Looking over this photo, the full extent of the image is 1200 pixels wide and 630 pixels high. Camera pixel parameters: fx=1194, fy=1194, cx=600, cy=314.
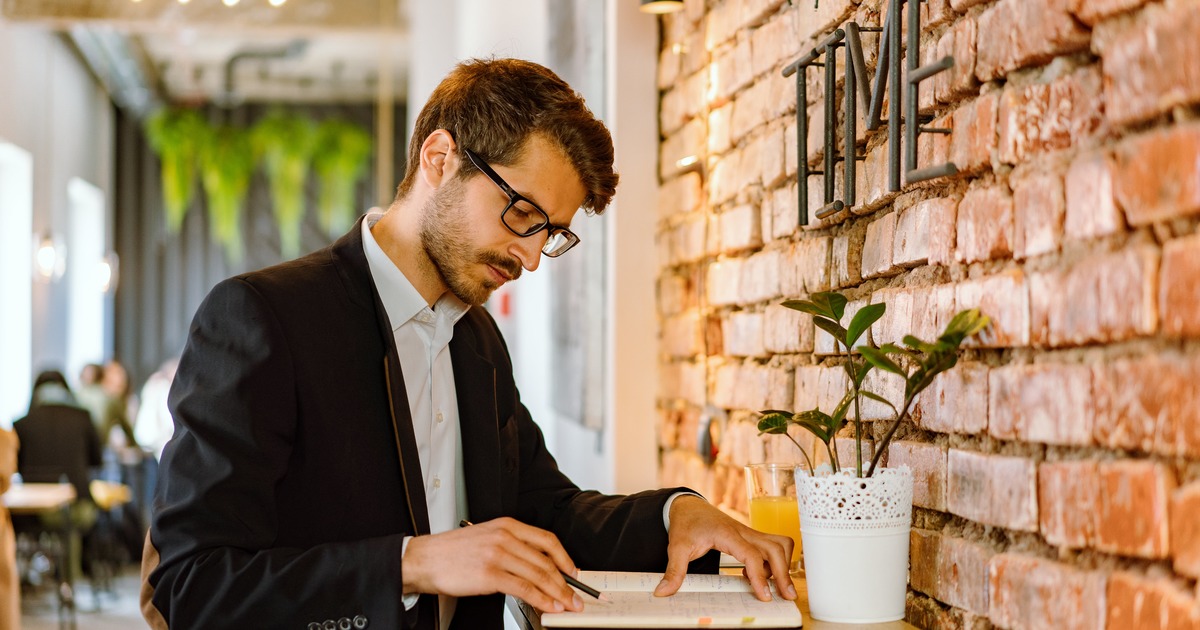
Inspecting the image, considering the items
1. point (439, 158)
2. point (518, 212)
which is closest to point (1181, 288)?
point (518, 212)

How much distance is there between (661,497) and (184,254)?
9.91 metres

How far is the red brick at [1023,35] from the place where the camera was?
105cm

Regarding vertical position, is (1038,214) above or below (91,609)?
above

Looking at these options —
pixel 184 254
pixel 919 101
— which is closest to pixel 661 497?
pixel 919 101

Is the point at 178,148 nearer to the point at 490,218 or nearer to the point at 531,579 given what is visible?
the point at 490,218

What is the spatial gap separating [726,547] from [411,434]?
0.43 meters

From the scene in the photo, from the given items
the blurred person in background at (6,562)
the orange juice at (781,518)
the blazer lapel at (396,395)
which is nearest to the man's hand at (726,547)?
the orange juice at (781,518)

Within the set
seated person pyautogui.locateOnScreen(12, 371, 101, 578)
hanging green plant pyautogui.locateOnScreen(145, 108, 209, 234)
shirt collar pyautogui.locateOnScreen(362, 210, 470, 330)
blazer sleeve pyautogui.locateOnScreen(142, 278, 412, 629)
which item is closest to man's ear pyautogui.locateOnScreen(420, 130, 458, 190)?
shirt collar pyautogui.locateOnScreen(362, 210, 470, 330)

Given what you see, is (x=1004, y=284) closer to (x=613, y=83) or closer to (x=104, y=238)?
(x=613, y=83)

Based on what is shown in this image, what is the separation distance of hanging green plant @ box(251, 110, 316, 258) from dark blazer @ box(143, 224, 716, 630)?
9264mm

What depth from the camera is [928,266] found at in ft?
4.56

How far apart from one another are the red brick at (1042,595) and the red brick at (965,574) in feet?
0.06

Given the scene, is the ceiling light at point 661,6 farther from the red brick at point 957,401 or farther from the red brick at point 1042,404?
the red brick at point 1042,404

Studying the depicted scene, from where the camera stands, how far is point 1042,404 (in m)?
1.10
